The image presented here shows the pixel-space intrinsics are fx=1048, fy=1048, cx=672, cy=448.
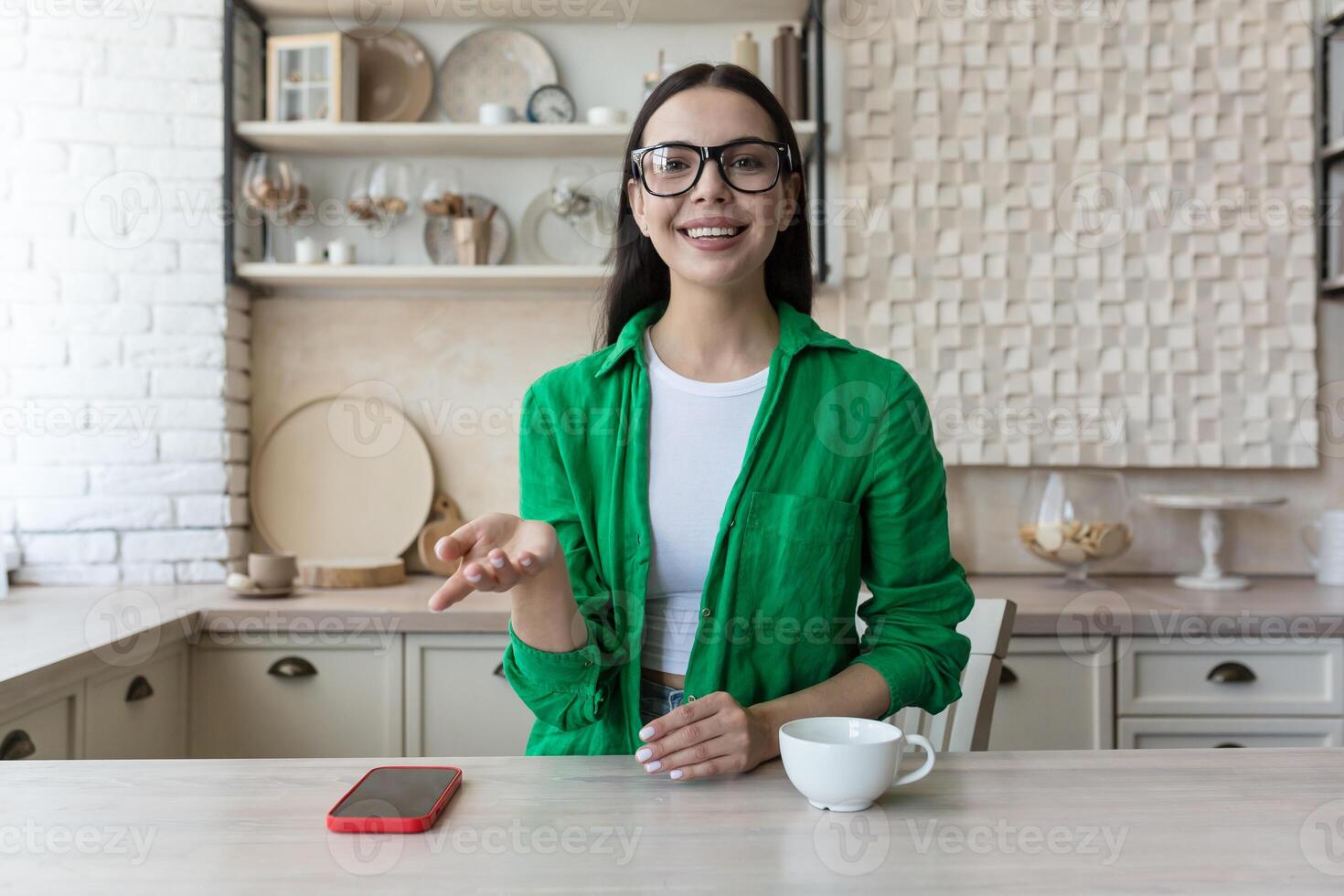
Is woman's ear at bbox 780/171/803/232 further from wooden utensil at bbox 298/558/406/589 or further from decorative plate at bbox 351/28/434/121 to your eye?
decorative plate at bbox 351/28/434/121

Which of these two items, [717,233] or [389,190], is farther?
[389,190]

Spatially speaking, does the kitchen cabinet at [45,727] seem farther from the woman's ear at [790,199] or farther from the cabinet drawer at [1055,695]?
the cabinet drawer at [1055,695]

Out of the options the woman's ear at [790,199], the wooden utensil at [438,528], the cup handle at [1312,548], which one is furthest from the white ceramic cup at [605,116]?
the cup handle at [1312,548]

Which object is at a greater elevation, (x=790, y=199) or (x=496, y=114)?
(x=496, y=114)

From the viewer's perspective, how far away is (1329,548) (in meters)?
2.47

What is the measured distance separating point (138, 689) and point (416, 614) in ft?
1.67

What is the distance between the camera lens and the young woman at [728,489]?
1205mm

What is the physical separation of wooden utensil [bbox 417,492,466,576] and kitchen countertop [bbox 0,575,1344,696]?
0.25 m

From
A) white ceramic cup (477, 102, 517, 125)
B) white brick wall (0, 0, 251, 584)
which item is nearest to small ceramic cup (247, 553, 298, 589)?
white brick wall (0, 0, 251, 584)

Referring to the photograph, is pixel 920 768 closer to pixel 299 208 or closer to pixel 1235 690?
pixel 1235 690

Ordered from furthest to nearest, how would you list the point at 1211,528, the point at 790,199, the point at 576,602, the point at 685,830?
the point at 1211,528 < the point at 790,199 < the point at 576,602 < the point at 685,830

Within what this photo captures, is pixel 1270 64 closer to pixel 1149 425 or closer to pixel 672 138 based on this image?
pixel 1149 425

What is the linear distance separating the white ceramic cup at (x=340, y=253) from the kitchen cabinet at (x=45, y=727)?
3.74 feet

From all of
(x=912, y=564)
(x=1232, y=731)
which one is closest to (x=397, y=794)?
(x=912, y=564)
